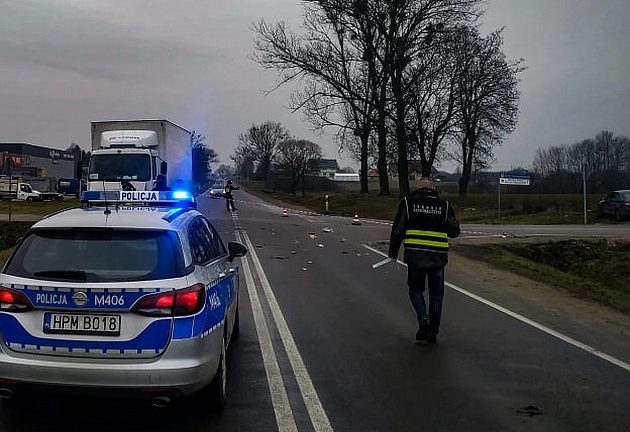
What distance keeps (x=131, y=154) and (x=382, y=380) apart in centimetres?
1749

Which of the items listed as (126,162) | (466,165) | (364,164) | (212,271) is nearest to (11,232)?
(126,162)

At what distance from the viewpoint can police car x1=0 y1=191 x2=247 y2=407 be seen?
462 centimetres

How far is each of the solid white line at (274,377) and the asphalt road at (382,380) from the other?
1 cm

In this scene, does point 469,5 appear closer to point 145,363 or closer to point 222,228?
point 222,228

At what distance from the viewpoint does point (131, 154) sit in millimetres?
22062

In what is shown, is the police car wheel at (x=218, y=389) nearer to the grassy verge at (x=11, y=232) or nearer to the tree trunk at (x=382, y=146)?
the grassy verge at (x=11, y=232)

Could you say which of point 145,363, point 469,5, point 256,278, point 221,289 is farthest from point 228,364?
point 469,5

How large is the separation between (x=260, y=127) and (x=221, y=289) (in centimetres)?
12159

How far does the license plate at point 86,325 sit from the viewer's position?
4.66 m

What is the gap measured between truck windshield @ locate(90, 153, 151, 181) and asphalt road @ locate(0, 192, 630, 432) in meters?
12.4

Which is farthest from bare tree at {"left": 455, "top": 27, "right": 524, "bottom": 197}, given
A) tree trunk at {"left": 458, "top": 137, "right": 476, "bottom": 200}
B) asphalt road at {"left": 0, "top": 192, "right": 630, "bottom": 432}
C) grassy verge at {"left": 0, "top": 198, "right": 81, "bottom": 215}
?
asphalt road at {"left": 0, "top": 192, "right": 630, "bottom": 432}

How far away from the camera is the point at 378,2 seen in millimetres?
41938

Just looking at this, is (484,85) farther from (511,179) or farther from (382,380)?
(382,380)

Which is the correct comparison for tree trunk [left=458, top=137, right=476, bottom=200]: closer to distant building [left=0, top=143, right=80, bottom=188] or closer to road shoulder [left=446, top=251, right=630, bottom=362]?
road shoulder [left=446, top=251, right=630, bottom=362]
